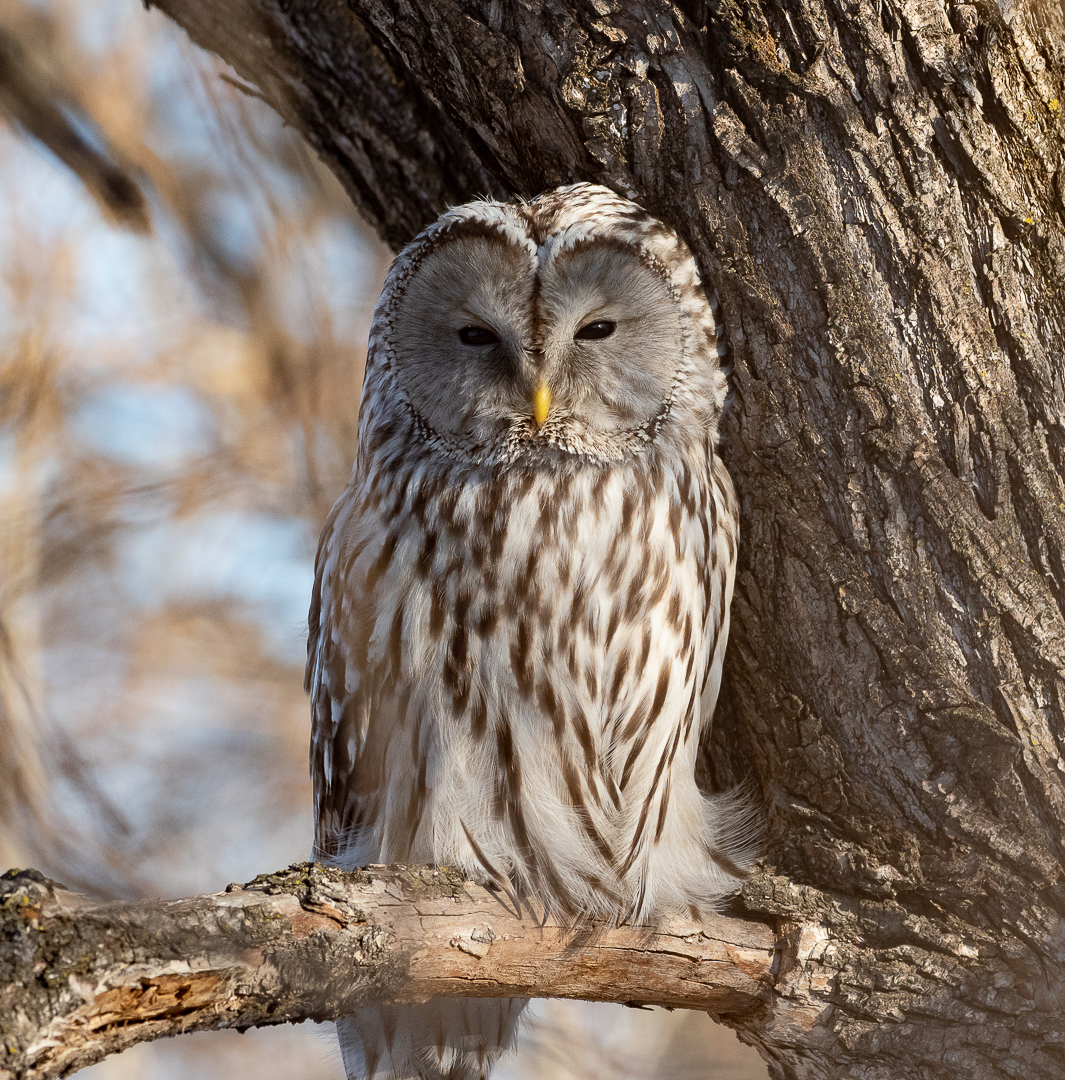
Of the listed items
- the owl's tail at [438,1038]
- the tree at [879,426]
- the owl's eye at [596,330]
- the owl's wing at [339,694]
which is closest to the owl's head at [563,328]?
the owl's eye at [596,330]

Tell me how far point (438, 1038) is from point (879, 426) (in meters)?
1.93

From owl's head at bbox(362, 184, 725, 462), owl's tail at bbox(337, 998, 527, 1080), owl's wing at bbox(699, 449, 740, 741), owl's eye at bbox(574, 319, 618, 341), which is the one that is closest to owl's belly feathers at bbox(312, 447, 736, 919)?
owl's wing at bbox(699, 449, 740, 741)

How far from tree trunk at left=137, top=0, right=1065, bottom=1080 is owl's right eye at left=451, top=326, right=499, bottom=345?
0.42 metres

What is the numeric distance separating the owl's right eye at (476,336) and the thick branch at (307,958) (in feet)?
3.94

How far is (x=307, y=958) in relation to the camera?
68.1 inches

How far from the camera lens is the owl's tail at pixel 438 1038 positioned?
8.92ft

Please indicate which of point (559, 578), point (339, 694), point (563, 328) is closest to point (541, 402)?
point (563, 328)

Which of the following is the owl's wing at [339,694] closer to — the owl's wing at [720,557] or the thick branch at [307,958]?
the thick branch at [307,958]

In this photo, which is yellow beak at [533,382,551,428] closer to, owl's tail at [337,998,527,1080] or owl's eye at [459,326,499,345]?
owl's eye at [459,326,499,345]

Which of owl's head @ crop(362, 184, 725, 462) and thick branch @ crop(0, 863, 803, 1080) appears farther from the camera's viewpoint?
owl's head @ crop(362, 184, 725, 462)

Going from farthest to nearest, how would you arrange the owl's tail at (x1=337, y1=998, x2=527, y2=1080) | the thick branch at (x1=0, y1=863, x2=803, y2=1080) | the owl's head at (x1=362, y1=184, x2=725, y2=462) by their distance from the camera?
1. the owl's tail at (x1=337, y1=998, x2=527, y2=1080)
2. the owl's head at (x1=362, y1=184, x2=725, y2=462)
3. the thick branch at (x1=0, y1=863, x2=803, y2=1080)

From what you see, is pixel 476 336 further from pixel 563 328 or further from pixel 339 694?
pixel 339 694

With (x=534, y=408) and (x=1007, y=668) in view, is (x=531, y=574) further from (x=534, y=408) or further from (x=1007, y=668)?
(x=1007, y=668)

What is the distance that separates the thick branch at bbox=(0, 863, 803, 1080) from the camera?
1466mm
